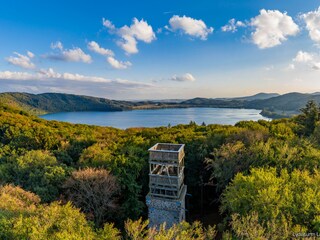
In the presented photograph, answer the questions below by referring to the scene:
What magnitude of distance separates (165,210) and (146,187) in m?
4.17

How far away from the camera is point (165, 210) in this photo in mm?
15094

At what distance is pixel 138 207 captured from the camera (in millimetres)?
16266

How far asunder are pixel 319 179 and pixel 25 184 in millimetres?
19924

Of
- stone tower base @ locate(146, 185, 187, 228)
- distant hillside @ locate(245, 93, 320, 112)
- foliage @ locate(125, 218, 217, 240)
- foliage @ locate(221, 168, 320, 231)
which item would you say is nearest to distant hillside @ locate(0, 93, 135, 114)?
distant hillside @ locate(245, 93, 320, 112)

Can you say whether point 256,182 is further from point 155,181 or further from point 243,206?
point 155,181

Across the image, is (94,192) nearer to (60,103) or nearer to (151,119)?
(151,119)

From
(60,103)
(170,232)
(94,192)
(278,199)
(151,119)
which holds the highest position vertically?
(60,103)

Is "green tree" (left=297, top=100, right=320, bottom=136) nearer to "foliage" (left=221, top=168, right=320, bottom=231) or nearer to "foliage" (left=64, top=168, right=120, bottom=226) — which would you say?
"foliage" (left=221, top=168, right=320, bottom=231)

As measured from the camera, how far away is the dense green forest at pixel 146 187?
8.92m

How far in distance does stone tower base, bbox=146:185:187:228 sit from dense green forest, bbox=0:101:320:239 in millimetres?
1295

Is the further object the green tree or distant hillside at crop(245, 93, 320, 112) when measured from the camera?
distant hillside at crop(245, 93, 320, 112)

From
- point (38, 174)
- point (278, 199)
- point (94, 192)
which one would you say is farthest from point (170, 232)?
point (38, 174)

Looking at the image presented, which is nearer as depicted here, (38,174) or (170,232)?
(170,232)

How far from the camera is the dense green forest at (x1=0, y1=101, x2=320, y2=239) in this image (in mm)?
8922
